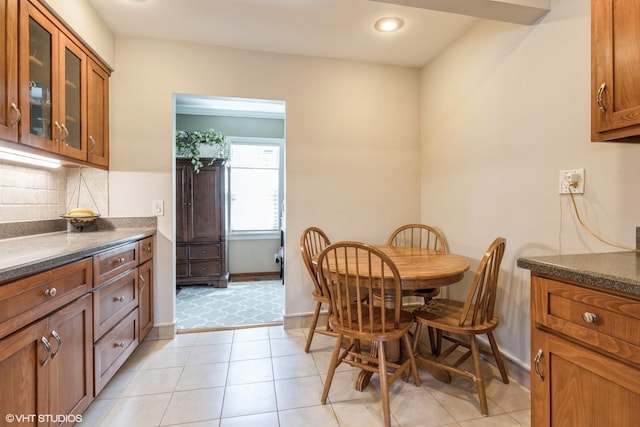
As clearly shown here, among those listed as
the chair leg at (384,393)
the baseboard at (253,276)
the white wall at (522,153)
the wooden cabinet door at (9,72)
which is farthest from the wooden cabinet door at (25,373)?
the baseboard at (253,276)

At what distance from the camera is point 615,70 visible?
3.61 ft

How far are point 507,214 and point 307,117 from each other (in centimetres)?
174

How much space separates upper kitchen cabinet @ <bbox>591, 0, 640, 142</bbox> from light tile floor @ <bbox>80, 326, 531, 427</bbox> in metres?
1.43

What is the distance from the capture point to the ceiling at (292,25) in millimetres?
1949

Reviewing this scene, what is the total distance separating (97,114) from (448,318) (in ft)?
8.96

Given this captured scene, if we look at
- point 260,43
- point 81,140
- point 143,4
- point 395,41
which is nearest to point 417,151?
point 395,41

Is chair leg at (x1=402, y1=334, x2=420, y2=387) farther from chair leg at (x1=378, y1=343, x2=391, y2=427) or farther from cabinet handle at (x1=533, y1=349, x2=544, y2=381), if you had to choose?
cabinet handle at (x1=533, y1=349, x2=544, y2=381)

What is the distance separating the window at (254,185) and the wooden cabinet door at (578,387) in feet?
12.3

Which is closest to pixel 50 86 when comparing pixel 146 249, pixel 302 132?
pixel 146 249

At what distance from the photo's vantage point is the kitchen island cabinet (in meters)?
0.82

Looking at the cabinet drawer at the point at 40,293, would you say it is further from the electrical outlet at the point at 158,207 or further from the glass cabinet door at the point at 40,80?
the electrical outlet at the point at 158,207

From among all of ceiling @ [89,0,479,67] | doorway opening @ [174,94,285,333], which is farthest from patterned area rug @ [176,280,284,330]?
ceiling @ [89,0,479,67]

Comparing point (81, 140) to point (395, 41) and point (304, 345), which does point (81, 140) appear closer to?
point (304, 345)

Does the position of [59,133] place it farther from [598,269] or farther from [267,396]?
[598,269]
